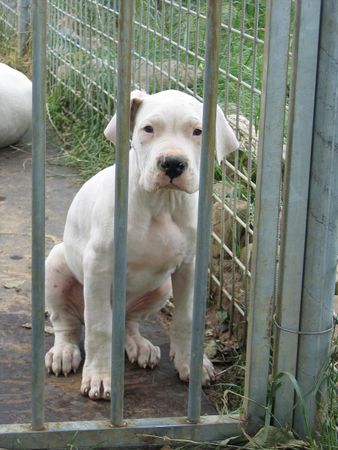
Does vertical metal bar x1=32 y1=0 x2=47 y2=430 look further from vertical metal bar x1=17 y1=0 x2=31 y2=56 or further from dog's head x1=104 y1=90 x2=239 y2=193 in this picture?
vertical metal bar x1=17 y1=0 x2=31 y2=56

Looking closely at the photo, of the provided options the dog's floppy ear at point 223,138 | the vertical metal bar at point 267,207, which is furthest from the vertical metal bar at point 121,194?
the dog's floppy ear at point 223,138

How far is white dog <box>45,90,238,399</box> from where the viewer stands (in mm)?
3203

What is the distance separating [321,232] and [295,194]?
5.7 inches

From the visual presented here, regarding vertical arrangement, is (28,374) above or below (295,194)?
below

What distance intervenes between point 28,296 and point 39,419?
1454 millimetres

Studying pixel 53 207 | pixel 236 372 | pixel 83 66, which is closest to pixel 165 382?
pixel 236 372

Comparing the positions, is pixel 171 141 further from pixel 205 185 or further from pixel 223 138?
pixel 205 185

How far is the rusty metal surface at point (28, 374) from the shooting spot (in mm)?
3338

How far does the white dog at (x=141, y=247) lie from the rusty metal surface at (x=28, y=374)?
0.23ft

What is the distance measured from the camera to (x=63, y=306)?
3783 mm

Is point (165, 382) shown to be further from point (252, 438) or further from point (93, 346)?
point (252, 438)

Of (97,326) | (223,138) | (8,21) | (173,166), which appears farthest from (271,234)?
(8,21)

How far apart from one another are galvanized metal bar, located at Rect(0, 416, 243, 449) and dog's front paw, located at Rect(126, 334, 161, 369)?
696 millimetres

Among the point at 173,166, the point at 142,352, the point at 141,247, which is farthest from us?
the point at 142,352
